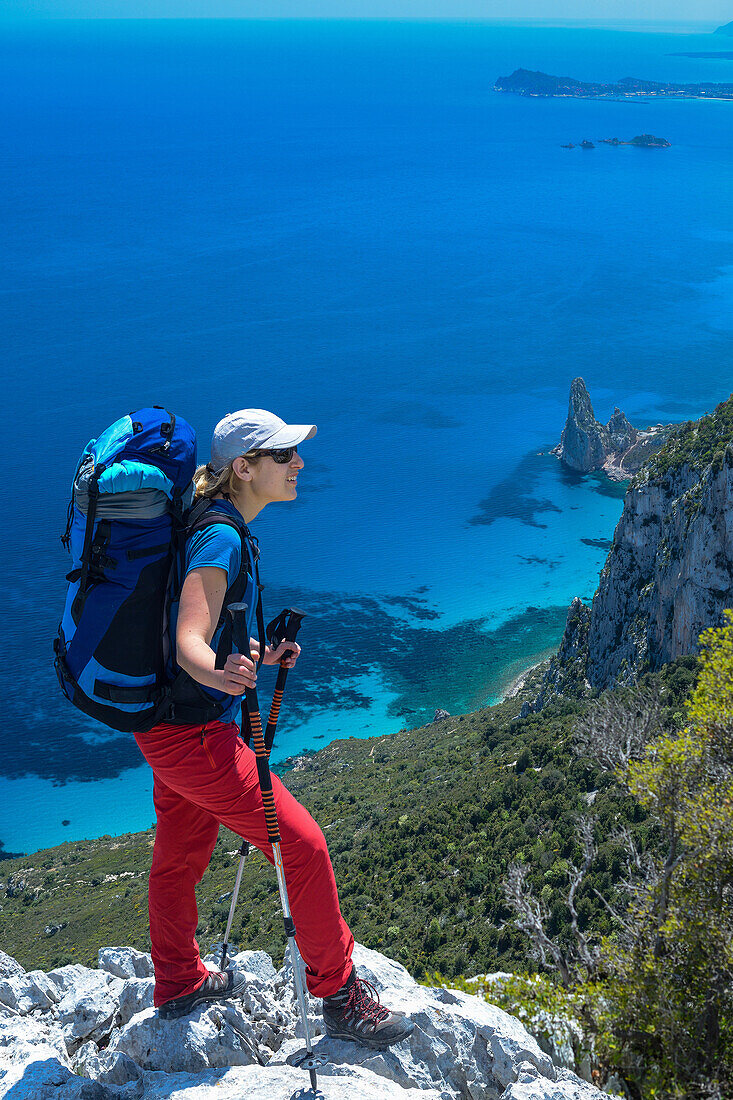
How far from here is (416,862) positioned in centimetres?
2480

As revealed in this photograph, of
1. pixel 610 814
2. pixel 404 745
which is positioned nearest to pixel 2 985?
pixel 610 814

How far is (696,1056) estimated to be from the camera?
23.3 feet

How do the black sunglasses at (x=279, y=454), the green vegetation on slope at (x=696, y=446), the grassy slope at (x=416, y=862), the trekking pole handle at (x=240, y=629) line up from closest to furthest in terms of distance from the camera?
the trekking pole handle at (x=240, y=629) < the black sunglasses at (x=279, y=454) < the grassy slope at (x=416, y=862) < the green vegetation on slope at (x=696, y=446)

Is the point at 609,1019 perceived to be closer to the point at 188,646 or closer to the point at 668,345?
the point at 188,646

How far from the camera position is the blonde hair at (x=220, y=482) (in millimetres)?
5031

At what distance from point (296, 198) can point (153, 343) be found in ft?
269

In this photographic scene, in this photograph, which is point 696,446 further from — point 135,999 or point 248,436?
point 248,436

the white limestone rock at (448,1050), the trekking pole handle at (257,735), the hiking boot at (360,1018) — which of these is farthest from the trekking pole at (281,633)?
the white limestone rock at (448,1050)

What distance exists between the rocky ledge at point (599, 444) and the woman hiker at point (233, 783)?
79141 mm

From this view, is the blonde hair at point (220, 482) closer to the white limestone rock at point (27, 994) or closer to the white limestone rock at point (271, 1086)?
the white limestone rock at point (271, 1086)

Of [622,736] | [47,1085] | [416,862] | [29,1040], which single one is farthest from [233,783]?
[416,862]

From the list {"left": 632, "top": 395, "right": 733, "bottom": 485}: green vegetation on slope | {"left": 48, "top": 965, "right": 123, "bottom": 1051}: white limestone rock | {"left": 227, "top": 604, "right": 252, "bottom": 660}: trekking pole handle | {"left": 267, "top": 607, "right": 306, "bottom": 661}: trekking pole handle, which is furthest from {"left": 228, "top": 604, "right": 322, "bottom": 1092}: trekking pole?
{"left": 632, "top": 395, "right": 733, "bottom": 485}: green vegetation on slope

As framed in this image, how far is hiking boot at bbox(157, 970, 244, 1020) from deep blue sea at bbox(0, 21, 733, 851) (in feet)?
134

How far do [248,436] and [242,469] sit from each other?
0.20 m
